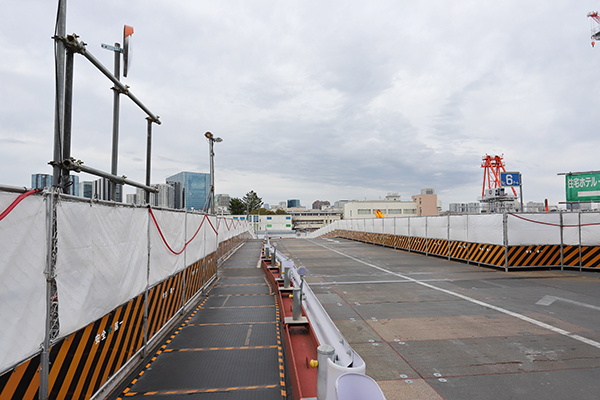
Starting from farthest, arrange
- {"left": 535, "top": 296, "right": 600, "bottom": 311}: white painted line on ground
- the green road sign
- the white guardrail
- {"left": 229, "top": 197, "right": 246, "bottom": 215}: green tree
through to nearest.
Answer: {"left": 229, "top": 197, "right": 246, "bottom": 215}: green tree < the green road sign < {"left": 535, "top": 296, "right": 600, "bottom": 311}: white painted line on ground < the white guardrail

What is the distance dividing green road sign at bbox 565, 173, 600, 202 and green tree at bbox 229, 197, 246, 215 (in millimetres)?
101719

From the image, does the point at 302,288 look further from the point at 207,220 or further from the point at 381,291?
the point at 207,220

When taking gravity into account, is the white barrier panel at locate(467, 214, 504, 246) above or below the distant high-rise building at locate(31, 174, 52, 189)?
below

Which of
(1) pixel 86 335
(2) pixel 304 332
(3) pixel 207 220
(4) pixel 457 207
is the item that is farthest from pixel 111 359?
(4) pixel 457 207

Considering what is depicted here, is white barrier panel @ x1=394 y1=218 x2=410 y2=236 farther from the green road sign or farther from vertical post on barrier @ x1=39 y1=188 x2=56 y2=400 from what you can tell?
vertical post on barrier @ x1=39 y1=188 x2=56 y2=400

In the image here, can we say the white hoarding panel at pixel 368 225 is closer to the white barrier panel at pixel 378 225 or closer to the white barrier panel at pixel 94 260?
the white barrier panel at pixel 378 225

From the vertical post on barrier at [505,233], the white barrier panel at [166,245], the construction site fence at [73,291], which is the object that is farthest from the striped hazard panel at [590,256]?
the construction site fence at [73,291]

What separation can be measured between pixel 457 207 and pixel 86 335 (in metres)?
183

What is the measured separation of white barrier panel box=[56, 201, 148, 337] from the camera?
152 inches

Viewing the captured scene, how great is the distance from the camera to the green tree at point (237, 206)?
378ft

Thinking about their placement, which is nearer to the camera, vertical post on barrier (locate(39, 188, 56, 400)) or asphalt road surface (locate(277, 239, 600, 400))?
vertical post on barrier (locate(39, 188, 56, 400))

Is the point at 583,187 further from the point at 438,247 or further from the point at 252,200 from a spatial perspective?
the point at 252,200

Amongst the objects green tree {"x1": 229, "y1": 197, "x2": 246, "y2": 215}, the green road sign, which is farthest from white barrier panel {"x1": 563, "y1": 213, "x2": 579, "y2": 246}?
green tree {"x1": 229, "y1": 197, "x2": 246, "y2": 215}

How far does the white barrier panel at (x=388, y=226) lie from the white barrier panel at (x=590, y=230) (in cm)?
1394
